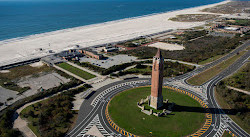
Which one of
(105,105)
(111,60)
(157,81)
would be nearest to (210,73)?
(157,81)

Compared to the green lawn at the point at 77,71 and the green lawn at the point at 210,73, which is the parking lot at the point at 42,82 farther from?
the green lawn at the point at 210,73

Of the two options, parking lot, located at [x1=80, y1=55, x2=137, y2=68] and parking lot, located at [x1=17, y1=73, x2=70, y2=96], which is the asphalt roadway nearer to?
parking lot, located at [x1=17, y1=73, x2=70, y2=96]

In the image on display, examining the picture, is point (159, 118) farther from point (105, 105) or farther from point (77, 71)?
point (77, 71)

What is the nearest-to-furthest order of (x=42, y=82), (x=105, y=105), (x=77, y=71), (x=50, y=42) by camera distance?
(x=105, y=105) < (x=42, y=82) < (x=77, y=71) < (x=50, y=42)

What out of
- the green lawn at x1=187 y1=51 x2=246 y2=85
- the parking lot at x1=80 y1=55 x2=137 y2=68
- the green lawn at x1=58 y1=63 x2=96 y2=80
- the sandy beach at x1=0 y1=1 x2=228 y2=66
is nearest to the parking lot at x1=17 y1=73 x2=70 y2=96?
the green lawn at x1=58 y1=63 x2=96 y2=80

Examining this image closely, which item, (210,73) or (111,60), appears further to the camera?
(111,60)

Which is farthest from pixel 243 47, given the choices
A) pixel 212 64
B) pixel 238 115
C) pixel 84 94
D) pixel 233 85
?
pixel 84 94

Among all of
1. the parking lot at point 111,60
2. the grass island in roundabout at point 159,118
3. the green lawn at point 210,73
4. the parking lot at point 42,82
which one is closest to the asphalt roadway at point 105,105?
the green lawn at point 210,73
